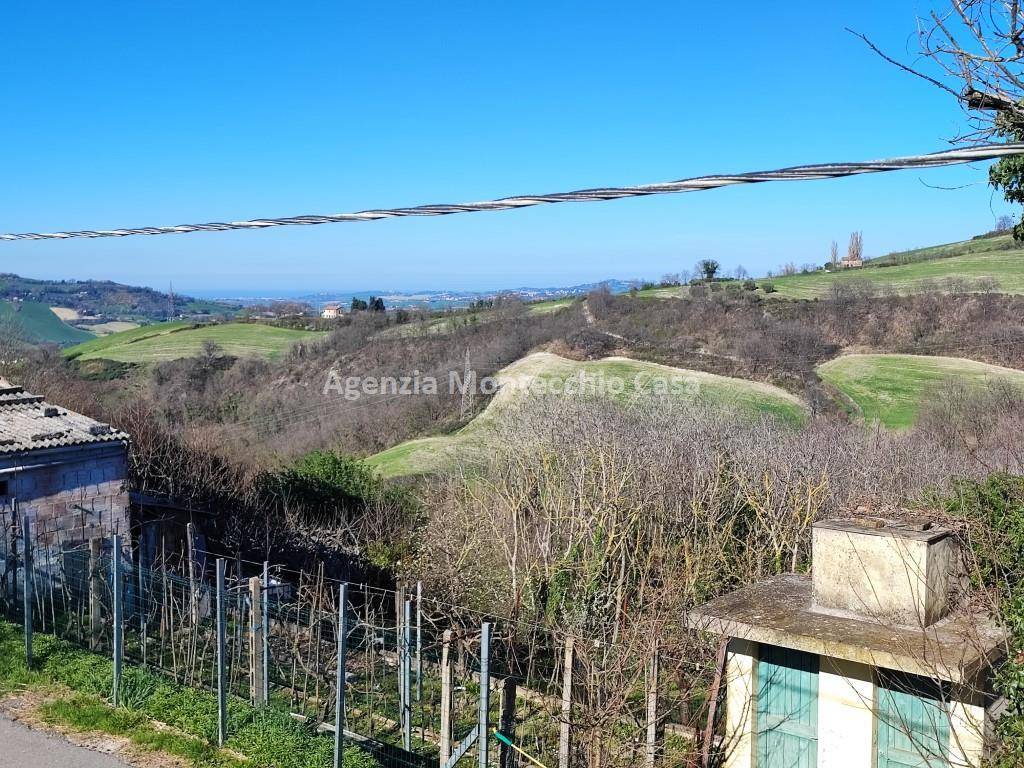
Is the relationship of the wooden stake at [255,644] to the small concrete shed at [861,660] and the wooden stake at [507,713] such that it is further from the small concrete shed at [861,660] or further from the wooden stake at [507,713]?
the small concrete shed at [861,660]

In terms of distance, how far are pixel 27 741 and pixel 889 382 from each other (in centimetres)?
3904

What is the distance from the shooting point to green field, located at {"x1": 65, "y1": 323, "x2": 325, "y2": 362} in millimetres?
65438

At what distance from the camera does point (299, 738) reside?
723 centimetres

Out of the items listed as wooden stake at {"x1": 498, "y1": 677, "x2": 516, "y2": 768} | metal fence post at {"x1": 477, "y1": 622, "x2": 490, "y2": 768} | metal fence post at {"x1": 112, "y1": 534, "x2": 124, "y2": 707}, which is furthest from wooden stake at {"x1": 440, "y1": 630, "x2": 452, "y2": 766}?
metal fence post at {"x1": 112, "y1": 534, "x2": 124, "y2": 707}

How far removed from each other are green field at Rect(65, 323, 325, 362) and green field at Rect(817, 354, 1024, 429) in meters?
41.6

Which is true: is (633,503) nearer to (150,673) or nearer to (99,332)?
(150,673)

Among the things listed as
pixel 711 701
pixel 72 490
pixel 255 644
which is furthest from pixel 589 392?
pixel 711 701

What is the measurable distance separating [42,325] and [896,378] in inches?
2464

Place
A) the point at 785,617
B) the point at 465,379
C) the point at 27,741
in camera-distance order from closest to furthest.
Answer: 1. the point at 27,741
2. the point at 785,617
3. the point at 465,379

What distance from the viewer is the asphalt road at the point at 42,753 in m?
6.59

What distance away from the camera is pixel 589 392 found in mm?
26859

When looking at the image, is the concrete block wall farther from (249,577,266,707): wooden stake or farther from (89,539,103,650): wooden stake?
(249,577,266,707): wooden stake

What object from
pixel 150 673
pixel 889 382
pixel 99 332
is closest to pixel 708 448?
pixel 150 673

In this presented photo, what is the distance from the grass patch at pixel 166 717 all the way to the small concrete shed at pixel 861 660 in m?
3.42
